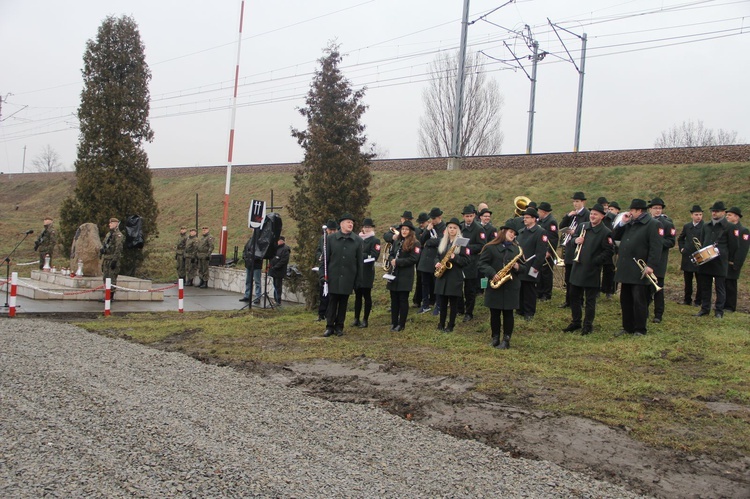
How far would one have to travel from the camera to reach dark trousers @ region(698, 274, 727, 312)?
36.2ft

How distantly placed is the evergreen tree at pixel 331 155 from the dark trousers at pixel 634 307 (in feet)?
20.5

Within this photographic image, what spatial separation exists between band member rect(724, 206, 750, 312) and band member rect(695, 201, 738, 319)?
94 millimetres

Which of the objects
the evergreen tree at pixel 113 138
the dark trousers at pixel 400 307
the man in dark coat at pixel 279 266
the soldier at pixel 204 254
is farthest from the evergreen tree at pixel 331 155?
the evergreen tree at pixel 113 138

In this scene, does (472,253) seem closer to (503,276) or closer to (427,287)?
(427,287)

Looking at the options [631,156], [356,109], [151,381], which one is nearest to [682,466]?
[151,381]

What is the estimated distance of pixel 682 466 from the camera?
16.7ft

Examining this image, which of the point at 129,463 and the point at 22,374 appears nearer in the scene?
the point at 129,463

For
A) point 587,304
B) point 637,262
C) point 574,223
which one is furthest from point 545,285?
point 637,262

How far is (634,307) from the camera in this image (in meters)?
9.67

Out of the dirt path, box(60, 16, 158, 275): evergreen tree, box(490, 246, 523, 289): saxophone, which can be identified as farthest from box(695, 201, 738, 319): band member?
box(60, 16, 158, 275): evergreen tree

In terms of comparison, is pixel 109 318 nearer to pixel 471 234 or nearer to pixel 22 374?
pixel 22 374

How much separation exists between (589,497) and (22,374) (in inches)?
249

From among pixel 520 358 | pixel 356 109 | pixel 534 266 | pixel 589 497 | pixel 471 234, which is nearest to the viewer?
pixel 589 497

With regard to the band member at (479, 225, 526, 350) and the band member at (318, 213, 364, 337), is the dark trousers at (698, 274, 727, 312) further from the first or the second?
the band member at (318, 213, 364, 337)
